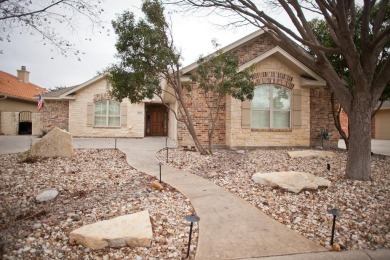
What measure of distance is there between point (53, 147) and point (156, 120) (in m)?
11.8

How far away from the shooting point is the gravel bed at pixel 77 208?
8.74ft

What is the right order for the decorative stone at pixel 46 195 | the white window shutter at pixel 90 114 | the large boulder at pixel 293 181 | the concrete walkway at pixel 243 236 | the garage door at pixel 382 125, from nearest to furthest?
the concrete walkway at pixel 243 236
the decorative stone at pixel 46 195
the large boulder at pixel 293 181
the white window shutter at pixel 90 114
the garage door at pixel 382 125

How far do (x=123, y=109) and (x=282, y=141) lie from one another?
1130 cm

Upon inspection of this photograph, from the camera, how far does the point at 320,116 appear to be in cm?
1176

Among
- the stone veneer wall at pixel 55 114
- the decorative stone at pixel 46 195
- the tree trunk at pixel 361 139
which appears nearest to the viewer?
the decorative stone at pixel 46 195

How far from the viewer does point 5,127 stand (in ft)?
64.0

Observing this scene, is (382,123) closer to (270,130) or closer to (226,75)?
(270,130)

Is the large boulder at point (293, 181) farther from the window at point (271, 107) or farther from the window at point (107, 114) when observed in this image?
the window at point (107, 114)

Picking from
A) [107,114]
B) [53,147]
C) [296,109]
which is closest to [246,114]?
[296,109]

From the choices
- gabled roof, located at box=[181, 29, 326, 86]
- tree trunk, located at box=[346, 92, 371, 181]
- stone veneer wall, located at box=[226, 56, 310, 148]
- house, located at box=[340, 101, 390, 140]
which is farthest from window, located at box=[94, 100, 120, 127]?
house, located at box=[340, 101, 390, 140]

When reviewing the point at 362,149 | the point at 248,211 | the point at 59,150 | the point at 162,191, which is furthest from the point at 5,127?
the point at 362,149

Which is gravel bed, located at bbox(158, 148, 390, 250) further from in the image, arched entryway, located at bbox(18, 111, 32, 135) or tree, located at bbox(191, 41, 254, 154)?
arched entryway, located at bbox(18, 111, 32, 135)

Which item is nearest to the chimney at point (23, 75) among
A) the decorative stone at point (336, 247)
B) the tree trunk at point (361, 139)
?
the tree trunk at point (361, 139)

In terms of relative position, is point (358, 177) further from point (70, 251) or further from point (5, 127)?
point (5, 127)
